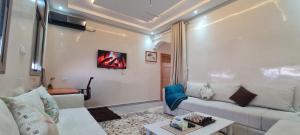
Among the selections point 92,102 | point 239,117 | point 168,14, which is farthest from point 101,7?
point 239,117

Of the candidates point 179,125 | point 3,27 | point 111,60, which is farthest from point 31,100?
point 111,60

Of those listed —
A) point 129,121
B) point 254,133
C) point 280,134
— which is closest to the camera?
point 280,134

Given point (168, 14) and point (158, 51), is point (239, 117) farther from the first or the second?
point (158, 51)

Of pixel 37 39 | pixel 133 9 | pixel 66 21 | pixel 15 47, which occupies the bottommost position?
pixel 15 47

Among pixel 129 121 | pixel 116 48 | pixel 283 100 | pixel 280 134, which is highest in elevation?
pixel 116 48

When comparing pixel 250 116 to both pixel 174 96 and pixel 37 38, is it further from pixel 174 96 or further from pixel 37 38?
pixel 37 38

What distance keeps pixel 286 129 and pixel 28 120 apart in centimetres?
227

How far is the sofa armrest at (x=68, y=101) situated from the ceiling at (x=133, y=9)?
7.42 feet

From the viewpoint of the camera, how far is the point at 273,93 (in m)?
2.35

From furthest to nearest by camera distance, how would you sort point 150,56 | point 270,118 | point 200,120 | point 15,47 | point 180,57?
point 150,56, point 180,57, point 270,118, point 200,120, point 15,47

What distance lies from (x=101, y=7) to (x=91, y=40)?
108 cm

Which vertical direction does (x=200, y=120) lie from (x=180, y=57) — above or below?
below

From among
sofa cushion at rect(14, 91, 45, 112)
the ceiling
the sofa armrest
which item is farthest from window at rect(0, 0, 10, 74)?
the ceiling

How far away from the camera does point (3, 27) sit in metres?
1.11
